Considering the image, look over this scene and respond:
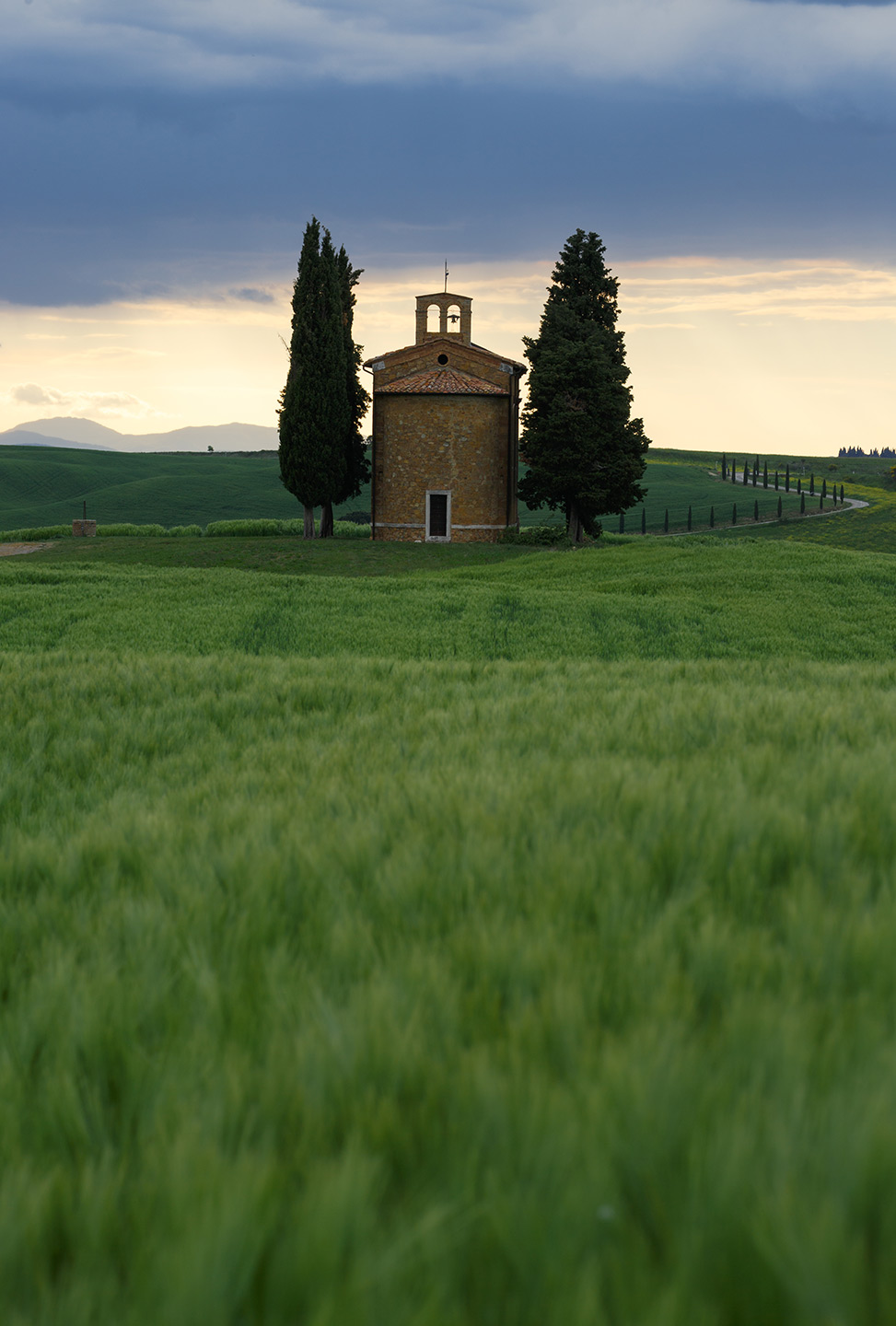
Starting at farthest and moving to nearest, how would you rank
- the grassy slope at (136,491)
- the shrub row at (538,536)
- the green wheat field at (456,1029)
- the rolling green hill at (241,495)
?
the grassy slope at (136,491), the rolling green hill at (241,495), the shrub row at (538,536), the green wheat field at (456,1029)

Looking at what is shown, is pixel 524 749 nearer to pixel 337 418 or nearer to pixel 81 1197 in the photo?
pixel 81 1197

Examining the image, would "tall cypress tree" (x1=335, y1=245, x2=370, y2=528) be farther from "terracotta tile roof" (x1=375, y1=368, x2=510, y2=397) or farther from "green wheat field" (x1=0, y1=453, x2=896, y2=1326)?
"green wheat field" (x1=0, y1=453, x2=896, y2=1326)

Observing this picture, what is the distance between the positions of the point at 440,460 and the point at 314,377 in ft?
25.3

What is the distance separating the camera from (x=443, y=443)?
47125mm

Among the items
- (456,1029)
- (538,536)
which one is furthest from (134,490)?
(456,1029)

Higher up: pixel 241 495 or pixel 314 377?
pixel 314 377

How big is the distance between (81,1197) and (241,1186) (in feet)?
0.72

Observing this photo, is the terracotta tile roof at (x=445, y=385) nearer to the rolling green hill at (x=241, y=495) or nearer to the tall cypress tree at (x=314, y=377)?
the tall cypress tree at (x=314, y=377)

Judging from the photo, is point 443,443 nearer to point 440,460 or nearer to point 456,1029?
point 440,460

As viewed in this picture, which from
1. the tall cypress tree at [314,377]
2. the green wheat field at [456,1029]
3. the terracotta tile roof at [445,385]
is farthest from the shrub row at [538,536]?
the green wheat field at [456,1029]

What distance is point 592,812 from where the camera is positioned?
2.50 meters

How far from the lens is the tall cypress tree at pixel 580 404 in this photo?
43.6 metres

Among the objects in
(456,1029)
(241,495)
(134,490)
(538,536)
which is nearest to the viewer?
(456,1029)

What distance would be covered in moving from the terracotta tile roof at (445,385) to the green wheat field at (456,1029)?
147 ft
